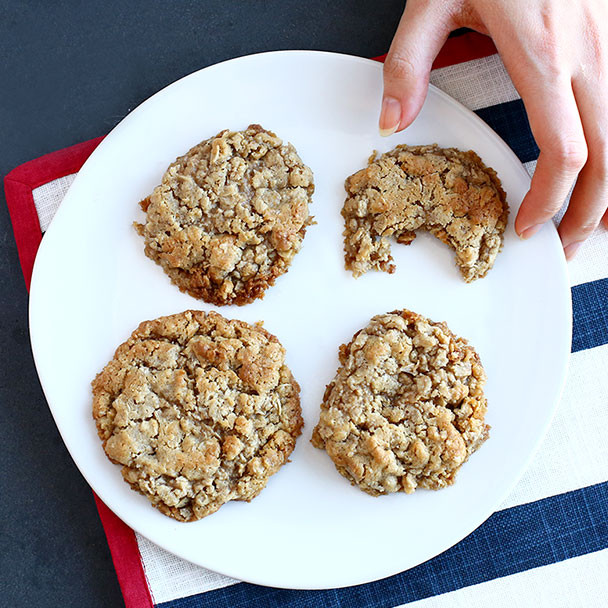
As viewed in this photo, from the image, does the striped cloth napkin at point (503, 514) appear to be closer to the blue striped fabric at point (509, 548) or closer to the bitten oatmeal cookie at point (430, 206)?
the blue striped fabric at point (509, 548)

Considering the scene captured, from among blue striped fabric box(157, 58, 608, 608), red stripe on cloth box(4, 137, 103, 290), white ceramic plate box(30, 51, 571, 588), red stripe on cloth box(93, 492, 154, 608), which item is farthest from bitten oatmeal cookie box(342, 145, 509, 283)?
red stripe on cloth box(93, 492, 154, 608)

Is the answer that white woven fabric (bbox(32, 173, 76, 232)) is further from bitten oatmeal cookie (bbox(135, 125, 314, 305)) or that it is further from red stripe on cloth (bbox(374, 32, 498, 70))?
red stripe on cloth (bbox(374, 32, 498, 70))

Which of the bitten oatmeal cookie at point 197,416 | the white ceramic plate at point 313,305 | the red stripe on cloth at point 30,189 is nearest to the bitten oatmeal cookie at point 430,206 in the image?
the white ceramic plate at point 313,305

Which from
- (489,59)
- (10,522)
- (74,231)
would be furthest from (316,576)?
(489,59)


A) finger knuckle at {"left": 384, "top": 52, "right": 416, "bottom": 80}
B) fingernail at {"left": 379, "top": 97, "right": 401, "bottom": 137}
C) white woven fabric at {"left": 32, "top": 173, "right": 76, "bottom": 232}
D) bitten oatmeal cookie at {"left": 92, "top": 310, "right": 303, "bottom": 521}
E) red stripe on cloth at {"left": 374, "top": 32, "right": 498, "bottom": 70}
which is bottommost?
bitten oatmeal cookie at {"left": 92, "top": 310, "right": 303, "bottom": 521}

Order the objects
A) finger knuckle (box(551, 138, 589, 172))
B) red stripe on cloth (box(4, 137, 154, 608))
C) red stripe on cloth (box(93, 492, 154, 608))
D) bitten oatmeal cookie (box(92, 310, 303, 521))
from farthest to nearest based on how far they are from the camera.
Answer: red stripe on cloth (box(4, 137, 154, 608)) → red stripe on cloth (box(93, 492, 154, 608)) → bitten oatmeal cookie (box(92, 310, 303, 521)) → finger knuckle (box(551, 138, 589, 172))

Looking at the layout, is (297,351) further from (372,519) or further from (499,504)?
(499,504)

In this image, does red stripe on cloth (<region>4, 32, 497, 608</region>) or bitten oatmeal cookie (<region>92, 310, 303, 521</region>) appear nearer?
bitten oatmeal cookie (<region>92, 310, 303, 521</region>)

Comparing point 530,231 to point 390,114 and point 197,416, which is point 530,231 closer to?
point 390,114
